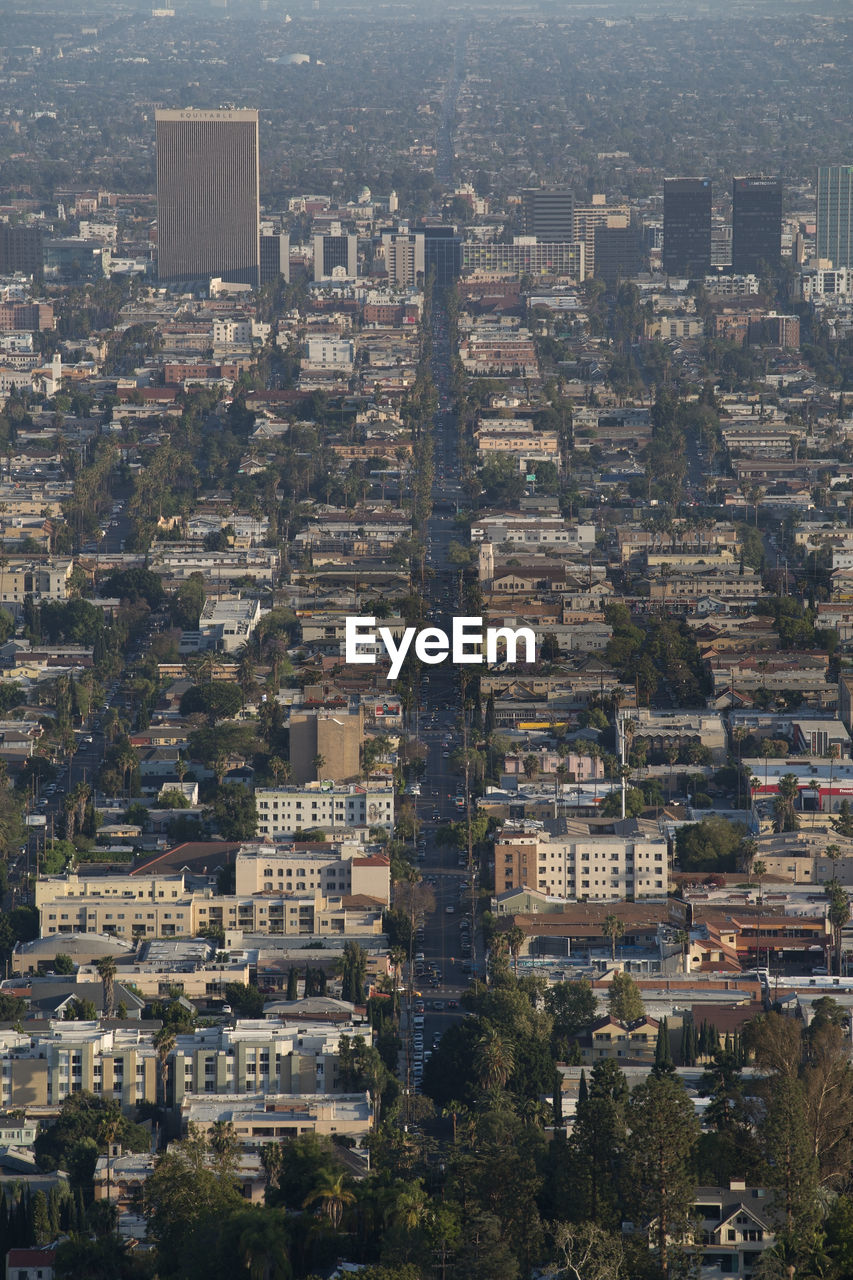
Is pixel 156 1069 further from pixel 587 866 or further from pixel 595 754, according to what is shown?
pixel 595 754

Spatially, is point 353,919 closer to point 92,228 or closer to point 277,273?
point 277,273

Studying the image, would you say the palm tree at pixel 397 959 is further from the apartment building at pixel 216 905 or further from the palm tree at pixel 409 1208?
the palm tree at pixel 409 1208

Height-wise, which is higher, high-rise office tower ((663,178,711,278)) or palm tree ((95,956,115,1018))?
palm tree ((95,956,115,1018))

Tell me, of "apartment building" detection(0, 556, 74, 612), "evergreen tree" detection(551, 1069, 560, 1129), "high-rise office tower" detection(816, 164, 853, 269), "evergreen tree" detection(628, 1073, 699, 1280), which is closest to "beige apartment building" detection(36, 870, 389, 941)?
"evergreen tree" detection(551, 1069, 560, 1129)

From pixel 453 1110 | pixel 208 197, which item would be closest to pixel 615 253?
pixel 208 197

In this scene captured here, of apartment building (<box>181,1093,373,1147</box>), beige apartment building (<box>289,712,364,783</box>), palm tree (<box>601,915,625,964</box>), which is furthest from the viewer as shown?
beige apartment building (<box>289,712,364,783</box>)

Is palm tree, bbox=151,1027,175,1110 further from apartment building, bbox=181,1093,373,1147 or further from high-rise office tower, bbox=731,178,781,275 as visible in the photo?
high-rise office tower, bbox=731,178,781,275

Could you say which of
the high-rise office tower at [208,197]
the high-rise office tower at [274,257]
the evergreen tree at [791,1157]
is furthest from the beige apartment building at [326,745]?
the high-rise office tower at [274,257]
